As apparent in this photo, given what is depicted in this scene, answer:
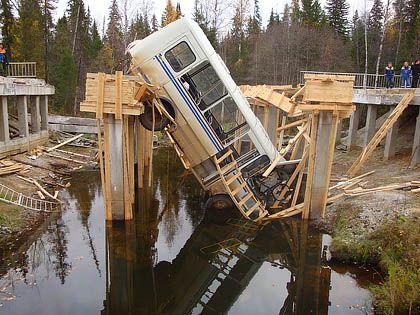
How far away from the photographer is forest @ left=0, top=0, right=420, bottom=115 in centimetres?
2833

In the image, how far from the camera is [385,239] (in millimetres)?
8180

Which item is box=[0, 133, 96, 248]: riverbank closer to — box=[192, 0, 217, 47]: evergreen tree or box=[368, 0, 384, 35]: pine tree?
box=[192, 0, 217, 47]: evergreen tree

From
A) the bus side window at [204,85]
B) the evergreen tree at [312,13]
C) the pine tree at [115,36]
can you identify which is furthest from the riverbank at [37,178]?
the evergreen tree at [312,13]

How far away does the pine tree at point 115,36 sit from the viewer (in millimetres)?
38062

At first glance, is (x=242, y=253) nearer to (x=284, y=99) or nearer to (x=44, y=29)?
(x=284, y=99)

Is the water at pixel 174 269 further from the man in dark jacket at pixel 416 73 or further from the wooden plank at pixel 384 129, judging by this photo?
the man in dark jacket at pixel 416 73

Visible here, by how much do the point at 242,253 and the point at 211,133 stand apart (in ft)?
11.1

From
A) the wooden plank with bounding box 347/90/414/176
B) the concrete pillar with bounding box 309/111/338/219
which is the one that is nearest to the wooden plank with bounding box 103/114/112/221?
the concrete pillar with bounding box 309/111/338/219

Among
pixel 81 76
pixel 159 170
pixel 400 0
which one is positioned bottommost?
pixel 159 170

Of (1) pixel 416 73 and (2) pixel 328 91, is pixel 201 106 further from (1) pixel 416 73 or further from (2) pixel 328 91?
(1) pixel 416 73

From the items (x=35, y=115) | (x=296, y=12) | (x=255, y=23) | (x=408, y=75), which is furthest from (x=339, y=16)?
(x=35, y=115)

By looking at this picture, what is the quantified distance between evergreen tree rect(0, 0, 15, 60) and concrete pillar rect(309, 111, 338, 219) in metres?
26.0

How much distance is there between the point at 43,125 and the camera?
2072cm

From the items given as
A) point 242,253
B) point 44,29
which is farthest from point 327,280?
point 44,29
